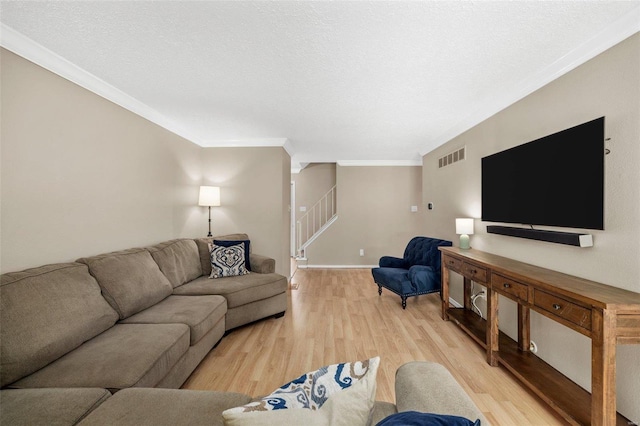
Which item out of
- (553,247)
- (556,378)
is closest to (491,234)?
(553,247)

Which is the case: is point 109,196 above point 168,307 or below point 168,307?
above

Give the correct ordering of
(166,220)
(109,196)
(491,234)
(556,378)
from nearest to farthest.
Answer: (556,378)
(109,196)
(491,234)
(166,220)

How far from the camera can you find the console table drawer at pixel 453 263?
3.02 meters

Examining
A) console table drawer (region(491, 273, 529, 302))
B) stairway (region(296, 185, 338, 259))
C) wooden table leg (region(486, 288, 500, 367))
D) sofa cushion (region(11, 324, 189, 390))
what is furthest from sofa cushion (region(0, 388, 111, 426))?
stairway (region(296, 185, 338, 259))

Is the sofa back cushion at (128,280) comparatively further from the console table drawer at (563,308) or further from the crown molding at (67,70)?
the console table drawer at (563,308)

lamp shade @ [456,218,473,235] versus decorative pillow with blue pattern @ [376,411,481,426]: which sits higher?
lamp shade @ [456,218,473,235]

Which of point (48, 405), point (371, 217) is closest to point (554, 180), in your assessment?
point (48, 405)

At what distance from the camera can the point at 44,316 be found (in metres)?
1.59

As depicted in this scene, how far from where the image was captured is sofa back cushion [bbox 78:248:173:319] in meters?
2.12

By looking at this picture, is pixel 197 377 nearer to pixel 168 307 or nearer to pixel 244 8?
pixel 168 307

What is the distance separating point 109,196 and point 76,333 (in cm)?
139

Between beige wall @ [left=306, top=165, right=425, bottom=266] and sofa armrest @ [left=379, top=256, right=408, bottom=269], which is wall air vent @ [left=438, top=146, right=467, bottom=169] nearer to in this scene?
sofa armrest @ [left=379, top=256, right=408, bottom=269]

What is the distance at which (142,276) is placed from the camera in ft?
7.93

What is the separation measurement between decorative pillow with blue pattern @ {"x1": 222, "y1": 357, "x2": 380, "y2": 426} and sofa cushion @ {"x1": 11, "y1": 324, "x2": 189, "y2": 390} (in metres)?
1.18
